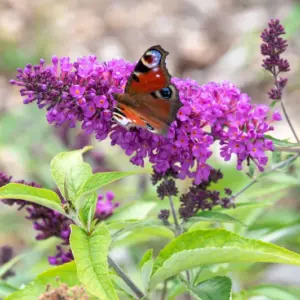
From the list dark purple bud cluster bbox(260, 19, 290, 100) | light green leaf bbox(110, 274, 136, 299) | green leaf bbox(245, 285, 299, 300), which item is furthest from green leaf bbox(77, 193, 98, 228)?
green leaf bbox(245, 285, 299, 300)

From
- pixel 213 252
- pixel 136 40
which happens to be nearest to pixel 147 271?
pixel 213 252

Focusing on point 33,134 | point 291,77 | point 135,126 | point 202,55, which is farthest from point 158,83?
point 202,55

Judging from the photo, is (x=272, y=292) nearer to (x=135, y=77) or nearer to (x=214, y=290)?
(x=214, y=290)

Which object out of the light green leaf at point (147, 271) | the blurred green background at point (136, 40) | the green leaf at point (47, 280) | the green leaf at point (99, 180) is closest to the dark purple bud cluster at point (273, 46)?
the green leaf at point (99, 180)

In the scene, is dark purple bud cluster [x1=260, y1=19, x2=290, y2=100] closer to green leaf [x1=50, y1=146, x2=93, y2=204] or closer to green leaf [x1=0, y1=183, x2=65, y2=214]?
green leaf [x1=50, y1=146, x2=93, y2=204]

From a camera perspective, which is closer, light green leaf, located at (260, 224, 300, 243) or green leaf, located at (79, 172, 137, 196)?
green leaf, located at (79, 172, 137, 196)

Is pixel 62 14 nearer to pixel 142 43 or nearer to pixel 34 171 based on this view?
pixel 142 43
